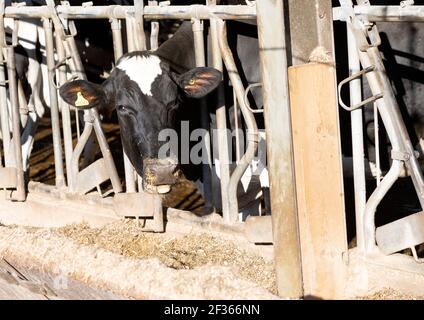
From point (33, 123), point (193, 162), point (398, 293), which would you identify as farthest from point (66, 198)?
point (398, 293)

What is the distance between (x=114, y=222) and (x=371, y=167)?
5.79 ft

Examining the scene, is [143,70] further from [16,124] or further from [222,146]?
[16,124]

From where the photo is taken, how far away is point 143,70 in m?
5.49

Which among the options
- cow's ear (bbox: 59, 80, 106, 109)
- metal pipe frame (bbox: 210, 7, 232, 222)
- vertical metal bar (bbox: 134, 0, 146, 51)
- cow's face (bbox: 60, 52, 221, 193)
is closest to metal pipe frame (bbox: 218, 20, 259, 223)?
metal pipe frame (bbox: 210, 7, 232, 222)

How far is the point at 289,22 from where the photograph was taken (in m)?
4.35

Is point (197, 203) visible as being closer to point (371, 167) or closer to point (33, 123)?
point (33, 123)

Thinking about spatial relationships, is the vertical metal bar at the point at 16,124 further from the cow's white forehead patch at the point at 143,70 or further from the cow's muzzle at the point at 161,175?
the cow's muzzle at the point at 161,175

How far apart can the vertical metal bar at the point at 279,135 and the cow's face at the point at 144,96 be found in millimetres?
953

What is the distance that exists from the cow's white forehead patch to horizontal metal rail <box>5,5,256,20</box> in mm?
270

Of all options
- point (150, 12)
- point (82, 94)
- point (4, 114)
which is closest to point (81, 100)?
point (82, 94)

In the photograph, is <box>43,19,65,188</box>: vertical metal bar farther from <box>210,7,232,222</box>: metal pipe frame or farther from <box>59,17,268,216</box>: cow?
<box>210,7,232,222</box>: metal pipe frame

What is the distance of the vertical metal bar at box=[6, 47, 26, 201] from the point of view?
6.15 meters

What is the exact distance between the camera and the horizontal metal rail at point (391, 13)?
3887 millimetres
